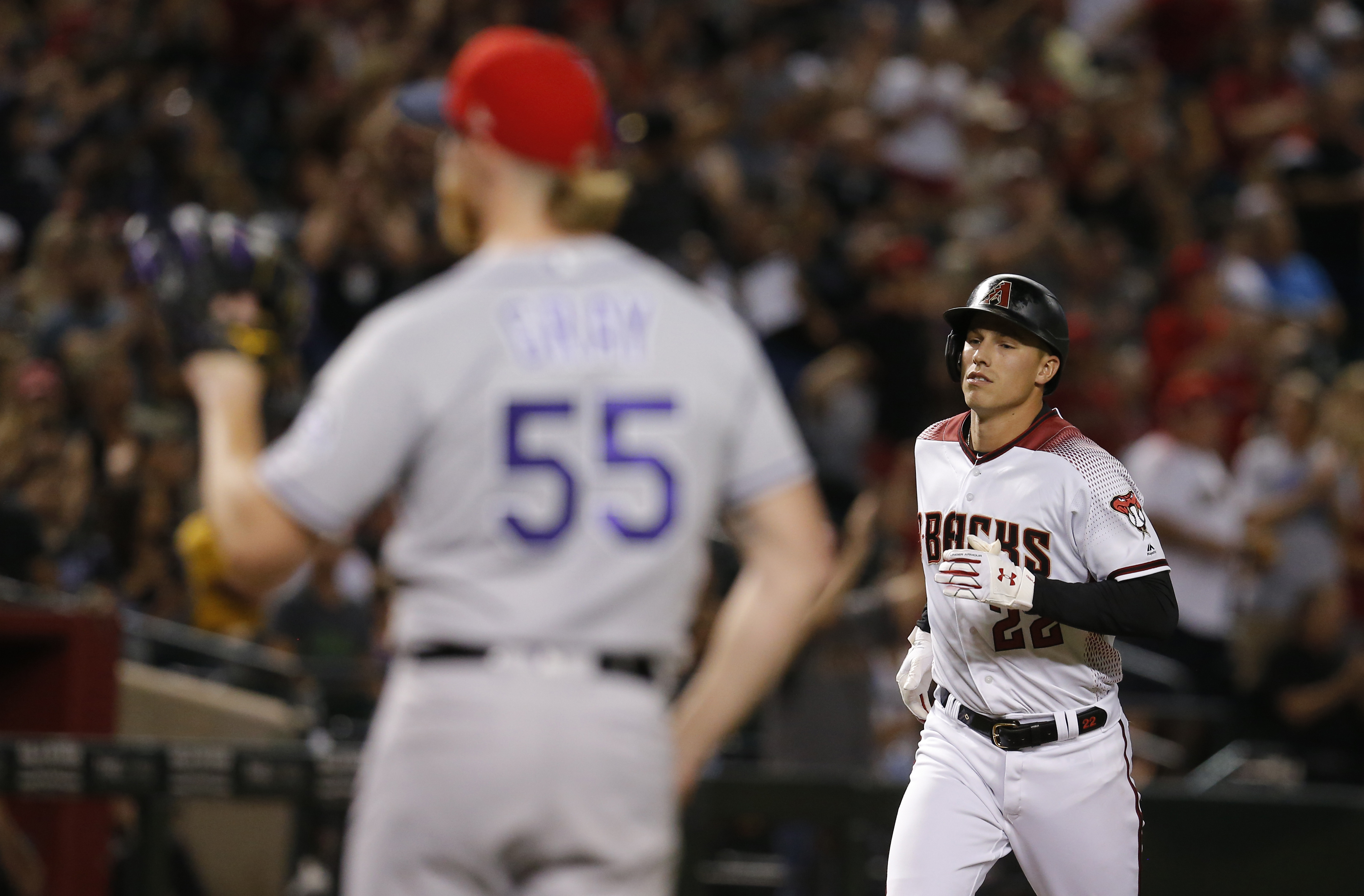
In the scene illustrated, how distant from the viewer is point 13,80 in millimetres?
12070

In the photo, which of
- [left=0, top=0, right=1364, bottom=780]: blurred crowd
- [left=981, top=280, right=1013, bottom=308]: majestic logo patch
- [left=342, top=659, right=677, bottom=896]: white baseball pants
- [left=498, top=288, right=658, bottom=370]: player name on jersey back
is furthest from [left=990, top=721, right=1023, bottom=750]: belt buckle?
[left=0, top=0, right=1364, bottom=780]: blurred crowd

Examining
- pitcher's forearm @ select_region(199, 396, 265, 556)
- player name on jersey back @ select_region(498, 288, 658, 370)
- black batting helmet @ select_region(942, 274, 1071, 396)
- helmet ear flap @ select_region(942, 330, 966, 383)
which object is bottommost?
pitcher's forearm @ select_region(199, 396, 265, 556)

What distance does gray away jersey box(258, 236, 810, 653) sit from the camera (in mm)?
2604

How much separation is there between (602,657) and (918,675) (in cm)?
203

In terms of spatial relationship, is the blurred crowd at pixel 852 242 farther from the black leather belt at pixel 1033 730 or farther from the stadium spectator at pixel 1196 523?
the black leather belt at pixel 1033 730

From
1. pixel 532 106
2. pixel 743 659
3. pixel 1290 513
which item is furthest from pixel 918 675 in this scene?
pixel 1290 513

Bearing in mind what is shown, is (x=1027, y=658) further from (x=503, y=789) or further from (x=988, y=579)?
(x=503, y=789)

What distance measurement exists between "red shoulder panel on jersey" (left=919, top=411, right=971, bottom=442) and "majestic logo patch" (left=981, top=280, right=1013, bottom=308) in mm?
427

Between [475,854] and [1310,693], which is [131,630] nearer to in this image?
[1310,693]

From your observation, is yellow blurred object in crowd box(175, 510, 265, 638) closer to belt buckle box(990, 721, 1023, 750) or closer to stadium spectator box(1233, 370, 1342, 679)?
belt buckle box(990, 721, 1023, 750)

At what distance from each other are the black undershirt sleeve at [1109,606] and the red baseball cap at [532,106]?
1714 millimetres

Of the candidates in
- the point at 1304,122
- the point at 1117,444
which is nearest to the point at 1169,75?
the point at 1304,122

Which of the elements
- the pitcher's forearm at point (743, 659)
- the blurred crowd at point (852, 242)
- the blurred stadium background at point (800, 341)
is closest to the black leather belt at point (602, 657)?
the pitcher's forearm at point (743, 659)

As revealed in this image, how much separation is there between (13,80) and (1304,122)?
937 centimetres
